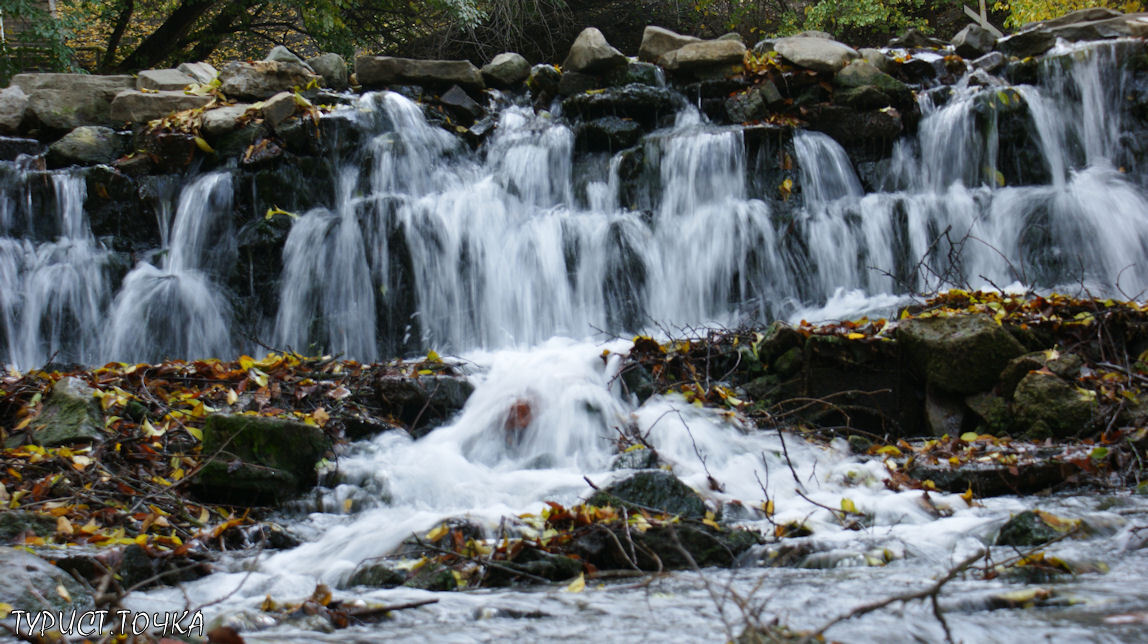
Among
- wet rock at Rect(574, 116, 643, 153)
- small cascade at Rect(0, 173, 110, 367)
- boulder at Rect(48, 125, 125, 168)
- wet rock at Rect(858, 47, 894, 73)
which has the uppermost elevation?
wet rock at Rect(858, 47, 894, 73)

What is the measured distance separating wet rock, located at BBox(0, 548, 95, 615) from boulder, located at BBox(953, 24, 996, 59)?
11.2 metres

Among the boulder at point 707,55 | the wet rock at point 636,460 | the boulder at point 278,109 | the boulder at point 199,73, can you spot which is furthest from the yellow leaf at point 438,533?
the boulder at point 199,73

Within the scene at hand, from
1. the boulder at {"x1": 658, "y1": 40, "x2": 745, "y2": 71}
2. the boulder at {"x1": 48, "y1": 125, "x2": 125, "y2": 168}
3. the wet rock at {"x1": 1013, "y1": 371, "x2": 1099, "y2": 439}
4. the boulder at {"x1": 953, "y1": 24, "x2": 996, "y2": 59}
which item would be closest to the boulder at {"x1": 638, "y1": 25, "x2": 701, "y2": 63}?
the boulder at {"x1": 658, "y1": 40, "x2": 745, "y2": 71}

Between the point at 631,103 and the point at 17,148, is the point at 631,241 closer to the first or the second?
the point at 631,103

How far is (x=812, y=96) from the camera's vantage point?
9.33 meters

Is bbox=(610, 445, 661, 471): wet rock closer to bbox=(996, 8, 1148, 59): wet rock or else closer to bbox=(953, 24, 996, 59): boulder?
bbox=(996, 8, 1148, 59): wet rock

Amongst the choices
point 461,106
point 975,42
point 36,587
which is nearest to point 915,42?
point 975,42

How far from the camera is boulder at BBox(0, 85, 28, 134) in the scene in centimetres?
925

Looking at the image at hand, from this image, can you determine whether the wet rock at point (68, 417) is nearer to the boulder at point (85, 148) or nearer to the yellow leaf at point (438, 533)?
the yellow leaf at point (438, 533)

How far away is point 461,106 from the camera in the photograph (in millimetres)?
10141

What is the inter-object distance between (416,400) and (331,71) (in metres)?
6.89

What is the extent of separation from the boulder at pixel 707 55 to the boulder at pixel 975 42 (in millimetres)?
2970

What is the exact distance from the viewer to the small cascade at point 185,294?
7848 mm

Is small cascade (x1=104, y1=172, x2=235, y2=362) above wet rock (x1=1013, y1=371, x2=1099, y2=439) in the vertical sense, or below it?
above
